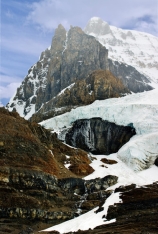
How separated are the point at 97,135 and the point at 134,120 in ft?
52.1

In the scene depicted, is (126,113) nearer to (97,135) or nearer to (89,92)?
(97,135)

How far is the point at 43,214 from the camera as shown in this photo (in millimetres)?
54938

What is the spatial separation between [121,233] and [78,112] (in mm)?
85559

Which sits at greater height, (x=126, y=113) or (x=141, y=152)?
(x=126, y=113)

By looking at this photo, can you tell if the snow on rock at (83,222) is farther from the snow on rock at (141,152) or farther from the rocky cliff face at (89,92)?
the rocky cliff face at (89,92)

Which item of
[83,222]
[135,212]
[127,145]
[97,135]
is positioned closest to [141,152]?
[127,145]

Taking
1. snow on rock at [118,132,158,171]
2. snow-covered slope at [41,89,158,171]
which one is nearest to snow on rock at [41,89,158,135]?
snow-covered slope at [41,89,158,171]

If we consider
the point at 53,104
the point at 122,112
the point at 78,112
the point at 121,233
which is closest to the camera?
the point at 121,233

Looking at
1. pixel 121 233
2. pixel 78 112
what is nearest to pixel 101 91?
pixel 78 112

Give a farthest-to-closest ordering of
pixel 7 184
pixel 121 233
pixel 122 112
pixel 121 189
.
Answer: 1. pixel 122 112
2. pixel 121 189
3. pixel 7 184
4. pixel 121 233

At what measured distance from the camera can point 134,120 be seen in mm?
102875

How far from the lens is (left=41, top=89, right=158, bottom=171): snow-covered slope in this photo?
8825 centimetres

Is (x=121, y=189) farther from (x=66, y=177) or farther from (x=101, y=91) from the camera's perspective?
(x=101, y=91)

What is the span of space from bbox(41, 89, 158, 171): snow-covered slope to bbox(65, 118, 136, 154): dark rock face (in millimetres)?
2461
